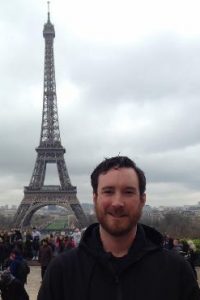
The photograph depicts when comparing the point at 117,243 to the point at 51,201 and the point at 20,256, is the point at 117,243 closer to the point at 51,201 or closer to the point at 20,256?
the point at 20,256

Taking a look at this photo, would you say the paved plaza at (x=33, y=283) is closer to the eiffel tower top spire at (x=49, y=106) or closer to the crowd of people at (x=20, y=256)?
the crowd of people at (x=20, y=256)

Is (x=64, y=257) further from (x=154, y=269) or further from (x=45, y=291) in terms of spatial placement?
(x=154, y=269)

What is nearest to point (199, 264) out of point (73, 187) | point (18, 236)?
point (18, 236)

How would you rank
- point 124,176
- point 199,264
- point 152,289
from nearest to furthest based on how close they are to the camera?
1. point 152,289
2. point 124,176
3. point 199,264

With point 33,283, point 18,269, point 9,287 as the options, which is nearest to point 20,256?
point 18,269

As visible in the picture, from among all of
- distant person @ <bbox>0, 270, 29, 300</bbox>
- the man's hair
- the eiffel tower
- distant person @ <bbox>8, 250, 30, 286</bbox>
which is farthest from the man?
the eiffel tower
